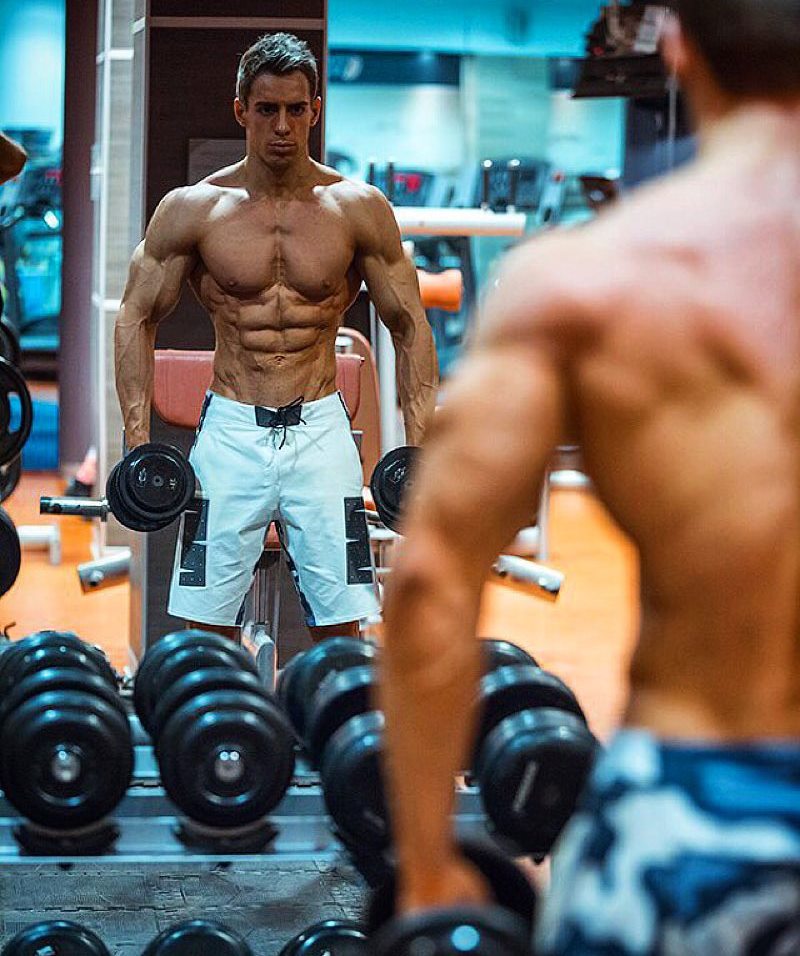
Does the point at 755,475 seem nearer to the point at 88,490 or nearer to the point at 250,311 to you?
the point at 250,311

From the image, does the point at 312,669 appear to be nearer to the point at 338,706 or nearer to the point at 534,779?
the point at 338,706

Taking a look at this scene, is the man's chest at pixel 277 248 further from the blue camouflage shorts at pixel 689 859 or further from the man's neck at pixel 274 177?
the blue camouflage shorts at pixel 689 859

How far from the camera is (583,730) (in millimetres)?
1952

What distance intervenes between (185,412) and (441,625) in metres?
2.88

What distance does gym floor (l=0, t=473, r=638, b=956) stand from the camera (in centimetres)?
301

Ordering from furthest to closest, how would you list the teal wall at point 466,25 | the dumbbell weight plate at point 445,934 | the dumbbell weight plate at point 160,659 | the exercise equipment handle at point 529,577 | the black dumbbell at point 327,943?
1. the teal wall at point 466,25
2. the exercise equipment handle at point 529,577
3. the dumbbell weight plate at point 160,659
4. the black dumbbell at point 327,943
5. the dumbbell weight plate at point 445,934

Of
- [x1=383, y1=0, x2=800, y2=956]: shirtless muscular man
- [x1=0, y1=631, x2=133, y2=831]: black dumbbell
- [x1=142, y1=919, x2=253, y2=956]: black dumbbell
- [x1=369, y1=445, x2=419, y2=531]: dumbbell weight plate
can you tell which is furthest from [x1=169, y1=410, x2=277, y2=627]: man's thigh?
[x1=383, y1=0, x2=800, y2=956]: shirtless muscular man

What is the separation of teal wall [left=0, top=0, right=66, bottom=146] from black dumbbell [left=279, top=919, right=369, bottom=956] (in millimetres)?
10132

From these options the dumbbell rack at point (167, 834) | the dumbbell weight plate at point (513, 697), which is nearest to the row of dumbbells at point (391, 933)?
the dumbbell rack at point (167, 834)

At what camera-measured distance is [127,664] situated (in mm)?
4969

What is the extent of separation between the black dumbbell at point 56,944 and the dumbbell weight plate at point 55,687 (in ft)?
1.22

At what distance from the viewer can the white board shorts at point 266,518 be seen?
135 inches

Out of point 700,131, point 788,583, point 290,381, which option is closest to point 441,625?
point 788,583

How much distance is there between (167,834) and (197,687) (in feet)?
0.68
